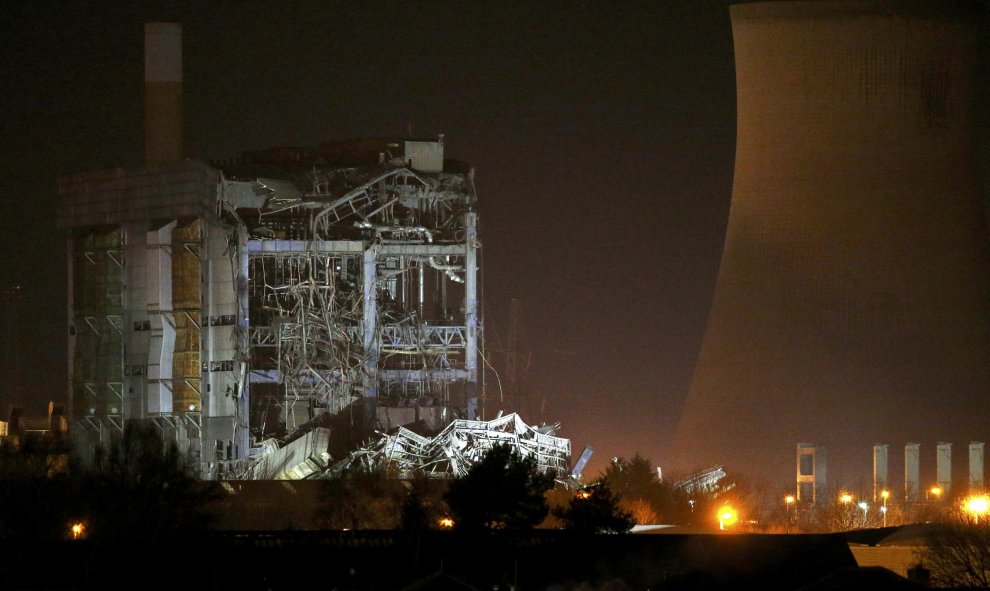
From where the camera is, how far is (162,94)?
4975 centimetres

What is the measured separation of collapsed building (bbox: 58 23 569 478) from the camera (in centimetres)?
4388

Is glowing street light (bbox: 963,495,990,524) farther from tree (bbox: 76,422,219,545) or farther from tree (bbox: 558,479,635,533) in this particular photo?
tree (bbox: 76,422,219,545)

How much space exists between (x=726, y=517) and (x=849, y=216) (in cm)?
1469

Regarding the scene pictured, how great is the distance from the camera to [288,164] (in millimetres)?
47469

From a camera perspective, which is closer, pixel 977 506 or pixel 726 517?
pixel 977 506

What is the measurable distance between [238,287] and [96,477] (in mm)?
13608

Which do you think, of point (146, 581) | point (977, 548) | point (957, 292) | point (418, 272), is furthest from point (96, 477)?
point (957, 292)

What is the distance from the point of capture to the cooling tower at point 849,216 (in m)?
44.6

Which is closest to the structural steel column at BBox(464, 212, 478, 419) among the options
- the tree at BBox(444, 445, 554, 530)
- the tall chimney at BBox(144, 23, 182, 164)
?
the tall chimney at BBox(144, 23, 182, 164)

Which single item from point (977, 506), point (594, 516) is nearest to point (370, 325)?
point (977, 506)

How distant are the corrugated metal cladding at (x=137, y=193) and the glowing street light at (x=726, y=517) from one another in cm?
1529

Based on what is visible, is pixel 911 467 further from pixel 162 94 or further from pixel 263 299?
pixel 162 94

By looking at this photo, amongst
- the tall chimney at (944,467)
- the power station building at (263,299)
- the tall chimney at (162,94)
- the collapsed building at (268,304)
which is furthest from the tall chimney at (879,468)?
the tall chimney at (162,94)

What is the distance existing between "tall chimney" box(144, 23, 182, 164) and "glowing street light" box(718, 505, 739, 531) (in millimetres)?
19356
